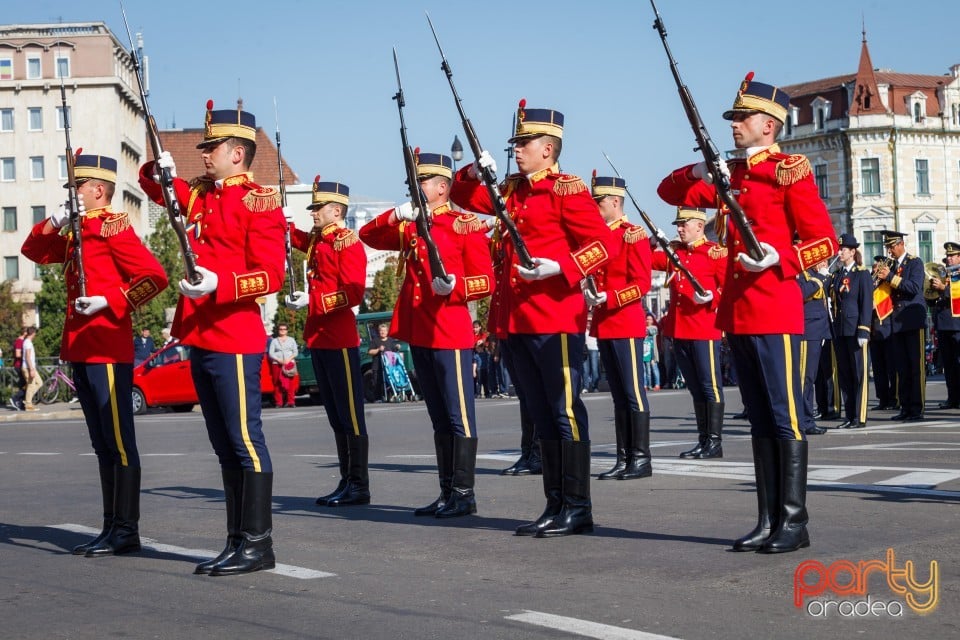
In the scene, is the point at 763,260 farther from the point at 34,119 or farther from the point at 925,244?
the point at 34,119

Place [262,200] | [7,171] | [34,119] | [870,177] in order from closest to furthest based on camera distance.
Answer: [262,200] < [870,177] < [34,119] < [7,171]

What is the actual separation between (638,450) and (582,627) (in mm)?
6010

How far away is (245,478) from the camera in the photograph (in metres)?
7.81

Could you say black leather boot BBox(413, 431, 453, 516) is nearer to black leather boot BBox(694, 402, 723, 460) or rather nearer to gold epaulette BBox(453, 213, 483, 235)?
gold epaulette BBox(453, 213, 483, 235)

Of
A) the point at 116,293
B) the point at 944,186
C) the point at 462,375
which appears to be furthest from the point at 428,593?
the point at 944,186

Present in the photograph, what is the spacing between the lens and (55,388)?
34.9 m

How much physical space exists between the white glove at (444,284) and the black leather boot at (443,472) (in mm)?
953

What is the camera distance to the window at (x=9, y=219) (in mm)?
92000

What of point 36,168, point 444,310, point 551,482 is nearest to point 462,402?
point 444,310

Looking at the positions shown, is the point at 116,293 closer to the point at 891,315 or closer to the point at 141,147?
the point at 891,315

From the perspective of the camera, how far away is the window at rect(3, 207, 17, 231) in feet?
302

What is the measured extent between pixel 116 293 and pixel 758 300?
140 inches

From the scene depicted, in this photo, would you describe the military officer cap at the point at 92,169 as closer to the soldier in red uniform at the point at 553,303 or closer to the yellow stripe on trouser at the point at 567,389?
the soldier in red uniform at the point at 553,303

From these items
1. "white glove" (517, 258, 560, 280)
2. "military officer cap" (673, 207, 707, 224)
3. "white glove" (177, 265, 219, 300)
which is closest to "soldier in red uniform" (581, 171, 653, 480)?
A: "military officer cap" (673, 207, 707, 224)
